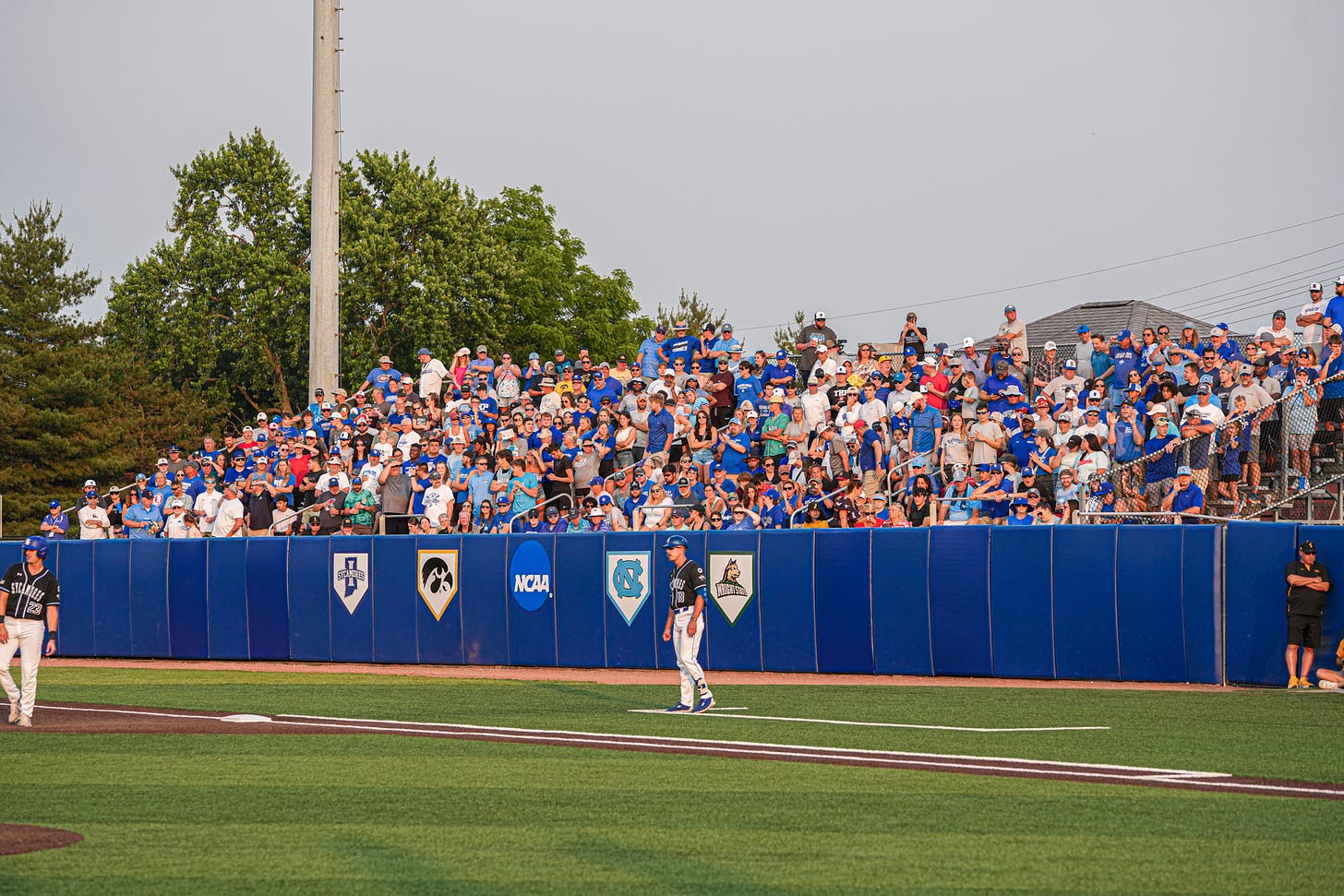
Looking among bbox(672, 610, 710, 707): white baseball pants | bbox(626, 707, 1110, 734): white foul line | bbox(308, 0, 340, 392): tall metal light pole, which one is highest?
bbox(308, 0, 340, 392): tall metal light pole

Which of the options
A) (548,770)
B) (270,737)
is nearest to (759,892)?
(548,770)

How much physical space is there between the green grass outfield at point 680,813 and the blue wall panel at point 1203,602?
2465 millimetres

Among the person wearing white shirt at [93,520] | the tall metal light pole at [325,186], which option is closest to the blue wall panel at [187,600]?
the person wearing white shirt at [93,520]

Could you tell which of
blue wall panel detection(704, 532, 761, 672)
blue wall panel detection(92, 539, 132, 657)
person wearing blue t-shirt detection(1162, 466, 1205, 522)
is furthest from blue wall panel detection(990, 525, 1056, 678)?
blue wall panel detection(92, 539, 132, 657)

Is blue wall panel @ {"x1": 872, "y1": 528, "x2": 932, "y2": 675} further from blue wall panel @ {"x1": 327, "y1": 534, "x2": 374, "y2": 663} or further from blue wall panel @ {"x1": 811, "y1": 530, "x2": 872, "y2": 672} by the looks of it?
blue wall panel @ {"x1": 327, "y1": 534, "x2": 374, "y2": 663}

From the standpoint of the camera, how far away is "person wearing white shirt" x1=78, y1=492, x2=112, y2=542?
3081cm

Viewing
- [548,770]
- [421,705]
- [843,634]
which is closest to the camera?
[548,770]

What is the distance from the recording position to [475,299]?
61.9 metres

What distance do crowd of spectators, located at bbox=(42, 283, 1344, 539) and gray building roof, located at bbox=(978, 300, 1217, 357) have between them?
3.75 meters

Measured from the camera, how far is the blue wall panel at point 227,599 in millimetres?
28281

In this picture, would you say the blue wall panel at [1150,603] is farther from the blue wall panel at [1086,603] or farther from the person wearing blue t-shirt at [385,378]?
the person wearing blue t-shirt at [385,378]

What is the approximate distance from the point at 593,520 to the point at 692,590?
320 inches

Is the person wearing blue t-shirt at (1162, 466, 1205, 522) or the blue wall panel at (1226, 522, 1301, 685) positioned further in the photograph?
the person wearing blue t-shirt at (1162, 466, 1205, 522)

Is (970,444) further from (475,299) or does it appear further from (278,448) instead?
(475,299)
